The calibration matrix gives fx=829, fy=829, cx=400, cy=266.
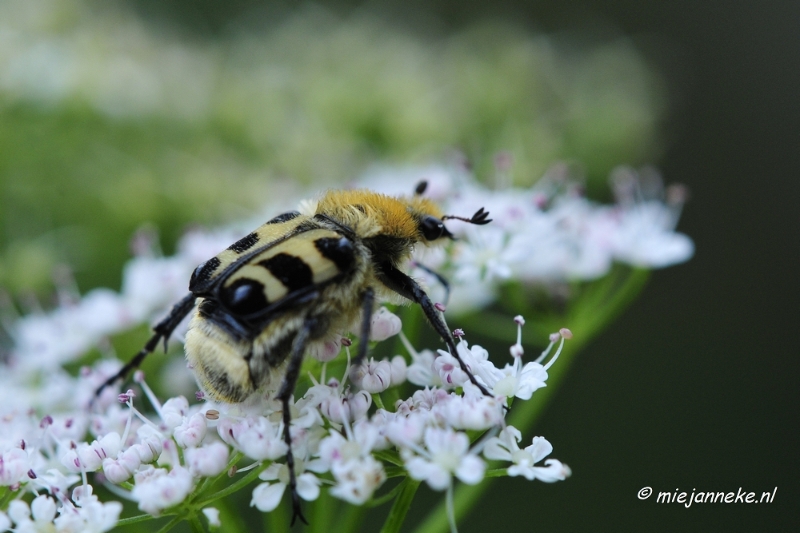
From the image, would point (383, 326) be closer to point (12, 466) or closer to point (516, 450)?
point (516, 450)

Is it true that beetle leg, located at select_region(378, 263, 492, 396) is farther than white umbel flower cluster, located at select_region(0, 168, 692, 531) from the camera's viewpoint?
Yes

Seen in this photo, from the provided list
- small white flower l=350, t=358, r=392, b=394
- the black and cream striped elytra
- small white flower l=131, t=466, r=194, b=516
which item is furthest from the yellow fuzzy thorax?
small white flower l=131, t=466, r=194, b=516

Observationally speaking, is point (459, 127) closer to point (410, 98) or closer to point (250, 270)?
point (410, 98)

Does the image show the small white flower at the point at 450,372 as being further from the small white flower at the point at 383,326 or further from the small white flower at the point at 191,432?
the small white flower at the point at 191,432

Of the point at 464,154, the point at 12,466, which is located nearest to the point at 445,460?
the point at 12,466

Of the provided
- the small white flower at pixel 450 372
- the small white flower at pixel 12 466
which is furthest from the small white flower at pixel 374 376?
the small white flower at pixel 12 466

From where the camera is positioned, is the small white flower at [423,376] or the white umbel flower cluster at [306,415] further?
the small white flower at [423,376]

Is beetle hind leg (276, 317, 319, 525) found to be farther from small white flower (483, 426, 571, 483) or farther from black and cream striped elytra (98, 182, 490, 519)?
small white flower (483, 426, 571, 483)

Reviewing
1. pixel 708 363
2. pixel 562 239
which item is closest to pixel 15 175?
pixel 562 239

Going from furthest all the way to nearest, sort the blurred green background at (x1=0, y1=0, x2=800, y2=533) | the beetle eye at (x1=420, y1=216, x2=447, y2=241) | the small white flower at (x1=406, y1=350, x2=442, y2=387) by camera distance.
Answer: the blurred green background at (x1=0, y1=0, x2=800, y2=533), the beetle eye at (x1=420, y1=216, x2=447, y2=241), the small white flower at (x1=406, y1=350, x2=442, y2=387)
